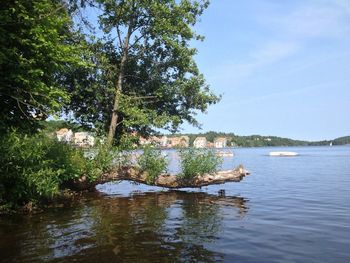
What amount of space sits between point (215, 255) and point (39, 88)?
8.73 metres

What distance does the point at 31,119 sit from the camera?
15852 millimetres

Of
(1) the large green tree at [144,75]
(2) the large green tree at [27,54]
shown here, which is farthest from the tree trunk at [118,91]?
(2) the large green tree at [27,54]

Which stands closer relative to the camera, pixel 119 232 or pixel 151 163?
pixel 119 232

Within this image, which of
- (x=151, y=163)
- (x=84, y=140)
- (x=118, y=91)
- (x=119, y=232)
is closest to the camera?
(x=119, y=232)

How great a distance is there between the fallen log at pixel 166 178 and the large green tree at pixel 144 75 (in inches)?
136

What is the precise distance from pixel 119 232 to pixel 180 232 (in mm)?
2162

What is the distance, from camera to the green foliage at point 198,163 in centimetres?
2222

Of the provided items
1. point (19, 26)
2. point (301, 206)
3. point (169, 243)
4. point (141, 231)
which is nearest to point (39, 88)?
point (19, 26)

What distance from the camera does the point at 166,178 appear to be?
23109 millimetres

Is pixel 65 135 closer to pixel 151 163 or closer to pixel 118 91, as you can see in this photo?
pixel 118 91

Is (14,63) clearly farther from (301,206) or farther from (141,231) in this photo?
(301,206)

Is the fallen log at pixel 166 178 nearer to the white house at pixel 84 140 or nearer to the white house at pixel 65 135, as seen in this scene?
the white house at pixel 84 140

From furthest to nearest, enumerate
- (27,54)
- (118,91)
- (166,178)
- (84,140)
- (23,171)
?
(84,140)
(118,91)
(166,178)
(23,171)
(27,54)

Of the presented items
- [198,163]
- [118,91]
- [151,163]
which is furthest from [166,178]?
[118,91]
